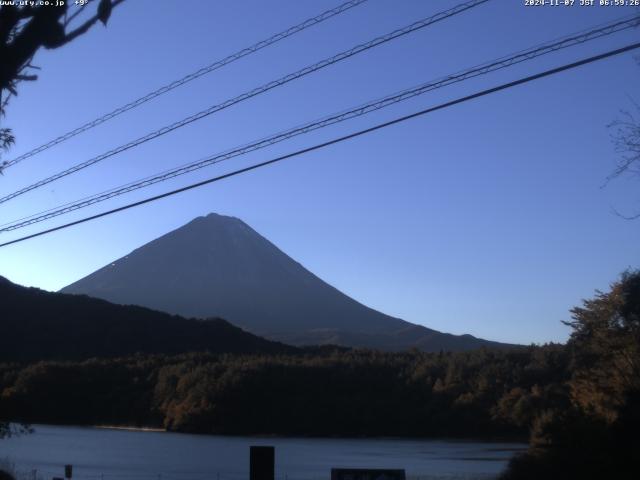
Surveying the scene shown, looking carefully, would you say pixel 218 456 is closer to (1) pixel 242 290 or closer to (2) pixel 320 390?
(2) pixel 320 390

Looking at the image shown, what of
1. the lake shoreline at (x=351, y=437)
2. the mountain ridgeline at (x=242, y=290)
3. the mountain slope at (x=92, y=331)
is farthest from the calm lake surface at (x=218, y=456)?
the mountain ridgeline at (x=242, y=290)

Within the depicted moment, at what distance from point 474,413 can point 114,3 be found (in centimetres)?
4359

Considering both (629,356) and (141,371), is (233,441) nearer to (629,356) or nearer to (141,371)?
(141,371)

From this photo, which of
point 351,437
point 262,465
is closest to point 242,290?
point 351,437

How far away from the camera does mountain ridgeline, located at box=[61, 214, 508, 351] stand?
427ft

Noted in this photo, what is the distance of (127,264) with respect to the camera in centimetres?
15400

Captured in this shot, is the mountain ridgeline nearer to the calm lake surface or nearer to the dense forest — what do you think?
the dense forest

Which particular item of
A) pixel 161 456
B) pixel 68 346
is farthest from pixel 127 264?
pixel 161 456

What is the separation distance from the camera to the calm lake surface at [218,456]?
29297 millimetres

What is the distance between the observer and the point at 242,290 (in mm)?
145375

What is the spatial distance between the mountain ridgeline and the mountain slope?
33368 millimetres

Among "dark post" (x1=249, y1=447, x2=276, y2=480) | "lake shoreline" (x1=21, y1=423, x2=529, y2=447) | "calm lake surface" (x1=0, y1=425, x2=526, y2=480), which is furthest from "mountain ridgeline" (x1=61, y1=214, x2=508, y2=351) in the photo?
"dark post" (x1=249, y1=447, x2=276, y2=480)

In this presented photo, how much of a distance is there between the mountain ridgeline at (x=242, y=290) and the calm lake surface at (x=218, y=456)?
68.1m

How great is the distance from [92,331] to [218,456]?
4131 centimetres
